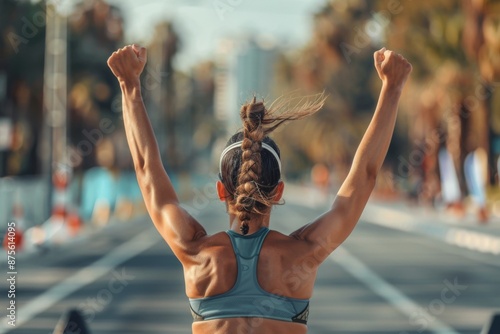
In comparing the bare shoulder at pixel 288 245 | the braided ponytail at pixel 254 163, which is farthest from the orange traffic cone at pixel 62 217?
the bare shoulder at pixel 288 245

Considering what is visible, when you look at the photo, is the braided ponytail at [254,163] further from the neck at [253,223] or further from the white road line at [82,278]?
the white road line at [82,278]

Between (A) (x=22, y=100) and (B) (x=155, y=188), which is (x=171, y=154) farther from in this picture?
(B) (x=155, y=188)

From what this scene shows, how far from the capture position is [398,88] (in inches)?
135

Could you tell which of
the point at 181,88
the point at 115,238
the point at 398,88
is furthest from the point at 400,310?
the point at 181,88

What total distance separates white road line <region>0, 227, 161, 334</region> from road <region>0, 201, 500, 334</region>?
1 centimetres

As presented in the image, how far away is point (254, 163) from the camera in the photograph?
3.29 meters

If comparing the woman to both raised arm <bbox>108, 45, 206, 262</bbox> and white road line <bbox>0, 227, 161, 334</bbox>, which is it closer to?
raised arm <bbox>108, 45, 206, 262</bbox>

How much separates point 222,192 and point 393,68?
0.54m

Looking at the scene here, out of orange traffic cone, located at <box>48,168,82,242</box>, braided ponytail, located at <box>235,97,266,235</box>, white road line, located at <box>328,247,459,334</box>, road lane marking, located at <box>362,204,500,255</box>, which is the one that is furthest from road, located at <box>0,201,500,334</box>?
braided ponytail, located at <box>235,97,266,235</box>

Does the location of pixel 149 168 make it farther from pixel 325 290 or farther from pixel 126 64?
pixel 325 290

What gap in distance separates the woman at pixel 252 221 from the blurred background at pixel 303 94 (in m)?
0.24

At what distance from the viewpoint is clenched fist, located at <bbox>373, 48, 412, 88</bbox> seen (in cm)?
342

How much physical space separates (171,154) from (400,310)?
93645 mm

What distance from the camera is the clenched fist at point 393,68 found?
135 inches
